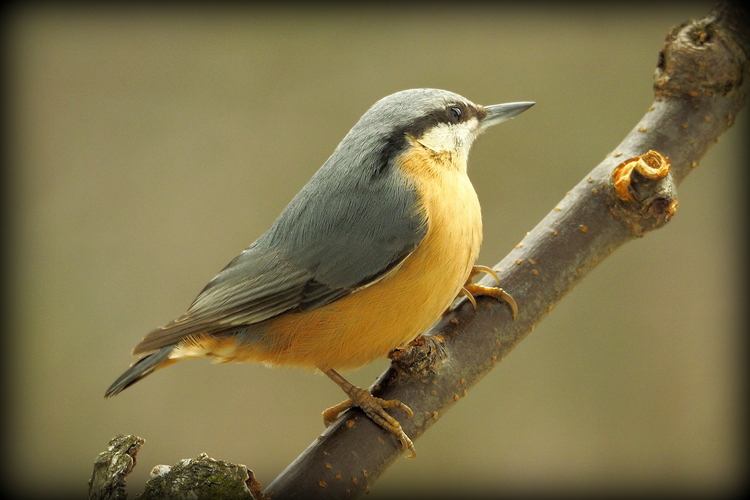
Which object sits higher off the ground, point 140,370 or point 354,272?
point 354,272

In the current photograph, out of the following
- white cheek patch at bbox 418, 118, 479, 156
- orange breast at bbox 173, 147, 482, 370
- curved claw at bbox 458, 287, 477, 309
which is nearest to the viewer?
orange breast at bbox 173, 147, 482, 370

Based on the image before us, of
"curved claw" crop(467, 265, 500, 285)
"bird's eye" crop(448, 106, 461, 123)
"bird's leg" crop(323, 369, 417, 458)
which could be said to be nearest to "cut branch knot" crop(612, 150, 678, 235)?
"curved claw" crop(467, 265, 500, 285)

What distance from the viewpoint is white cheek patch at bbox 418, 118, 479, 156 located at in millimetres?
2152

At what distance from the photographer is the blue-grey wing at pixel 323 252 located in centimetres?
193

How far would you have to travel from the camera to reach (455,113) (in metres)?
2.23

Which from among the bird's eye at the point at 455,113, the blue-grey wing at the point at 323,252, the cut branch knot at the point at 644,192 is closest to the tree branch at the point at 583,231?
the cut branch knot at the point at 644,192

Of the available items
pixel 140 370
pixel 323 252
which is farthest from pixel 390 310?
pixel 140 370

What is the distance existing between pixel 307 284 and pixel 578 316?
2.41 meters

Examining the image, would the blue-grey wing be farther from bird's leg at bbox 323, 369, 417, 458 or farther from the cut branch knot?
Result: the cut branch knot

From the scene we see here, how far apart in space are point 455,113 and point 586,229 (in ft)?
1.80

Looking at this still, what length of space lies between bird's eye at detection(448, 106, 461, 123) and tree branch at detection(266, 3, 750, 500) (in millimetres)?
428

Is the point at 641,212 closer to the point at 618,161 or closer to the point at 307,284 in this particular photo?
the point at 618,161

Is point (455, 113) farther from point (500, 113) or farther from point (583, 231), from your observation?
point (583, 231)

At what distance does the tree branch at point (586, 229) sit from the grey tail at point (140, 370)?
1.73 ft
